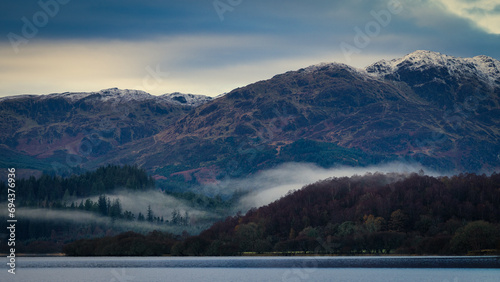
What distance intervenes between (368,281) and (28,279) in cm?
8489

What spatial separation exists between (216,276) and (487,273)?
71.3 metres

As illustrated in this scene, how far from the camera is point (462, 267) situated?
190500 mm

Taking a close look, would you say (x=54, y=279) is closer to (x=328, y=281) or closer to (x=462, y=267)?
(x=328, y=281)

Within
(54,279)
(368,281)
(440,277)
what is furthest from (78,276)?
(440,277)

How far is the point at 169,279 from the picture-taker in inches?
6388

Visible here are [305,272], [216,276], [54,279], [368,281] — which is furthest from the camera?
[305,272]

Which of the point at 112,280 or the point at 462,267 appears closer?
the point at 112,280

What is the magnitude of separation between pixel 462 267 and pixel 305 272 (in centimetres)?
4792

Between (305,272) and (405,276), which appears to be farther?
(305,272)

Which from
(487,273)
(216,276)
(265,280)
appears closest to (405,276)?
(487,273)

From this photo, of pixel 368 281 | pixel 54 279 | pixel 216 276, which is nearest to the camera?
pixel 368 281

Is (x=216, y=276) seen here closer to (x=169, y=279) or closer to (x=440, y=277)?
(x=169, y=279)

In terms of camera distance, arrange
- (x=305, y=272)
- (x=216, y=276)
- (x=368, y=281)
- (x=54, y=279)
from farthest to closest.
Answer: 1. (x=305, y=272)
2. (x=216, y=276)
3. (x=54, y=279)
4. (x=368, y=281)

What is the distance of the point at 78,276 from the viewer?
173 m
